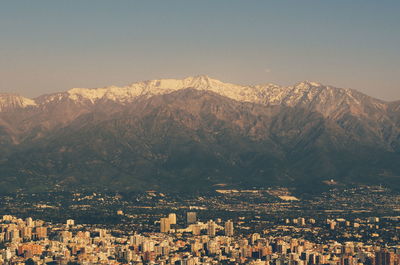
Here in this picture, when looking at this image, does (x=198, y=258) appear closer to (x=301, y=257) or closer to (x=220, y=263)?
(x=220, y=263)

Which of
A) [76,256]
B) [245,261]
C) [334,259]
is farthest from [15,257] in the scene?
[334,259]

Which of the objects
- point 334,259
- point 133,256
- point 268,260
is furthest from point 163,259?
point 334,259

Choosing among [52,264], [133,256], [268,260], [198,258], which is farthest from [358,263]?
[52,264]

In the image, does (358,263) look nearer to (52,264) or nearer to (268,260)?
(268,260)

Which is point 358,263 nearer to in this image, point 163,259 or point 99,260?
point 163,259

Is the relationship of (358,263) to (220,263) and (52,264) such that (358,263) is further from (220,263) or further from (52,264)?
(52,264)
